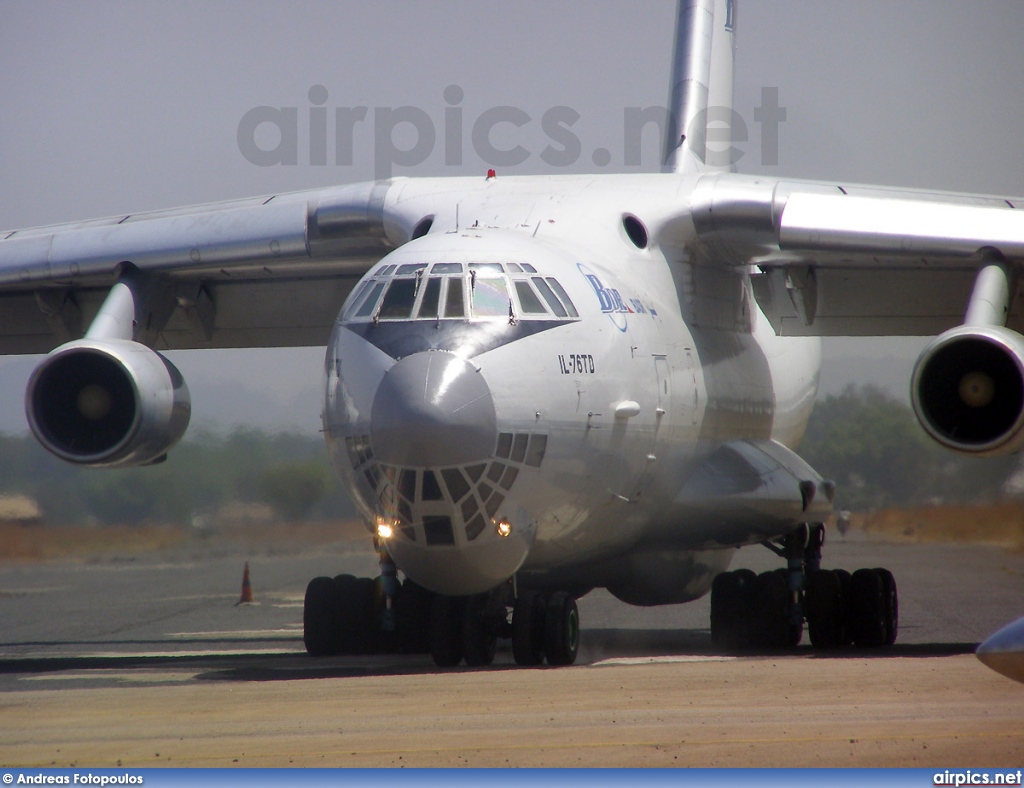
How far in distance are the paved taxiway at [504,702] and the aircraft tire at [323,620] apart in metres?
0.17

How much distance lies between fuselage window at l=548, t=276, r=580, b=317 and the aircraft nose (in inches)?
39.3

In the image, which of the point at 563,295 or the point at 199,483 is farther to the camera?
the point at 199,483

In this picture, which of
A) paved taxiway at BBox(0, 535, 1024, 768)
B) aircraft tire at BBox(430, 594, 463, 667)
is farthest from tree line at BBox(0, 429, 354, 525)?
aircraft tire at BBox(430, 594, 463, 667)

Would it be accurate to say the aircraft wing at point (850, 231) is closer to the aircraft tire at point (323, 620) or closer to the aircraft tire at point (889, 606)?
the aircraft tire at point (889, 606)

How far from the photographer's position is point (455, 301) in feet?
28.9

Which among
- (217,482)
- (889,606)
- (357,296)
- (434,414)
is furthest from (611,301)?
(217,482)

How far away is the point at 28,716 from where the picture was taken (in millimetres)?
7668

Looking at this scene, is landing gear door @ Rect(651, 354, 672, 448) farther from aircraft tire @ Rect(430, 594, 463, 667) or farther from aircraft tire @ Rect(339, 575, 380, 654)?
aircraft tire @ Rect(339, 575, 380, 654)

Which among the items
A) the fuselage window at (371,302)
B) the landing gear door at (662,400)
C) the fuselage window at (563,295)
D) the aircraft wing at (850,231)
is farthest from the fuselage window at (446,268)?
the aircraft wing at (850,231)

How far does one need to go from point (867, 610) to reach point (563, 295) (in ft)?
14.7

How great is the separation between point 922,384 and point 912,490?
6.55m

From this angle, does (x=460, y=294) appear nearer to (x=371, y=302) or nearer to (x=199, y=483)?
(x=371, y=302)

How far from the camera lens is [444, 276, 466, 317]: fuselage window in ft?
28.7

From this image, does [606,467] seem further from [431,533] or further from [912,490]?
[912,490]
